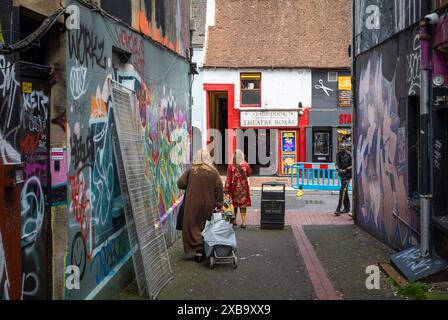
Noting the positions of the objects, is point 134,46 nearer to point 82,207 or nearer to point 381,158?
point 82,207

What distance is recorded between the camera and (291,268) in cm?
786

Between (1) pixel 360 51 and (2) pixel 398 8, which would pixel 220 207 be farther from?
(1) pixel 360 51

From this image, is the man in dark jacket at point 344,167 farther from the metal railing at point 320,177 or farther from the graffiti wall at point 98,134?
the graffiti wall at point 98,134

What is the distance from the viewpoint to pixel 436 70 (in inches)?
269

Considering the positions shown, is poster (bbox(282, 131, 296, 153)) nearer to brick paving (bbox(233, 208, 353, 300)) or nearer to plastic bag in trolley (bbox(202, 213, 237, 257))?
brick paving (bbox(233, 208, 353, 300))

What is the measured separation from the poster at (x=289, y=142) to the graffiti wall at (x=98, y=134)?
18.5 m

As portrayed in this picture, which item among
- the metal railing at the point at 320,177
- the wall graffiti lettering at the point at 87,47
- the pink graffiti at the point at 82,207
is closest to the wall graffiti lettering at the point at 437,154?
the wall graffiti lettering at the point at 87,47

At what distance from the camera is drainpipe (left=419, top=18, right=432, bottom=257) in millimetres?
6930

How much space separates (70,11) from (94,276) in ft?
8.85

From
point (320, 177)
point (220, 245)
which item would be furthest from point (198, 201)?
point (320, 177)

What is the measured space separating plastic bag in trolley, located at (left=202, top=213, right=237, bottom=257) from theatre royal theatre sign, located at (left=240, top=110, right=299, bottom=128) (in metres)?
18.7

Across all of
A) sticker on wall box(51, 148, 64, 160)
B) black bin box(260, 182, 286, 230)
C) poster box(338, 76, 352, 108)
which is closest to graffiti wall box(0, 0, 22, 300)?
sticker on wall box(51, 148, 64, 160)

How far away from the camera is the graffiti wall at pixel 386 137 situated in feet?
26.3

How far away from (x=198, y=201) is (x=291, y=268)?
1.74m
